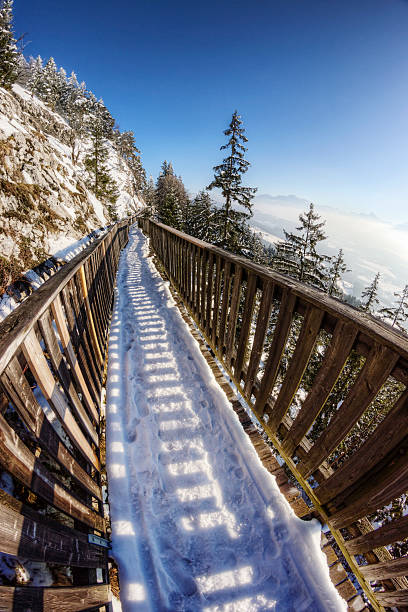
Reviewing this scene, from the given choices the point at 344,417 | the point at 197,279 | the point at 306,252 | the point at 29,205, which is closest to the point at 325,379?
the point at 344,417

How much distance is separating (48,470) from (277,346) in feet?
5.67

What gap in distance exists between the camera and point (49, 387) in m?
1.42

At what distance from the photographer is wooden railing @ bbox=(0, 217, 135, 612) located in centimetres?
97

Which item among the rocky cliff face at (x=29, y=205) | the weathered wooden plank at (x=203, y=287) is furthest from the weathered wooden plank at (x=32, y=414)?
the rocky cliff face at (x=29, y=205)

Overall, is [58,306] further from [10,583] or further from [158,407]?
[158,407]

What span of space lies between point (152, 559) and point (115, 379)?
1.78m

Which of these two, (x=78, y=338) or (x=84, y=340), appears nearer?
(x=78, y=338)

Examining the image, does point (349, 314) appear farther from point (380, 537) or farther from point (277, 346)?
point (380, 537)

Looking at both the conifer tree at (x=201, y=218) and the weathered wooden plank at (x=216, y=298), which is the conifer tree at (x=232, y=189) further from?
the weathered wooden plank at (x=216, y=298)

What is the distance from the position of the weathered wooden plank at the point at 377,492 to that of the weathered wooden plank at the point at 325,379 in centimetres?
43

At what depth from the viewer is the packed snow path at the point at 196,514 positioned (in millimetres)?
1570

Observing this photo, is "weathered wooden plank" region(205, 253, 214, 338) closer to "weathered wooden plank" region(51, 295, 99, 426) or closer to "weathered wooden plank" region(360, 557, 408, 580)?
"weathered wooden plank" region(51, 295, 99, 426)

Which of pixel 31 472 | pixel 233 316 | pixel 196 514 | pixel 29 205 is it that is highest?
pixel 29 205

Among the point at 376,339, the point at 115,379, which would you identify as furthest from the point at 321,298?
the point at 115,379
